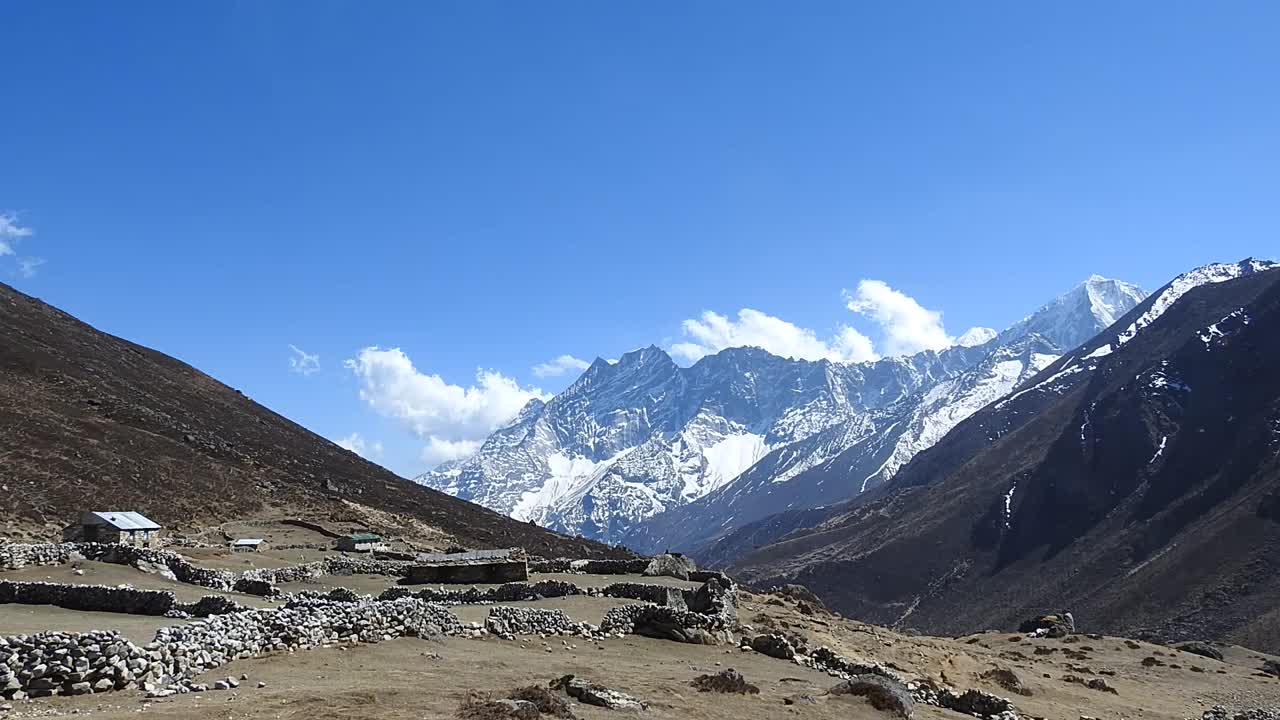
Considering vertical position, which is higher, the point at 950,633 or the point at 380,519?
the point at 380,519

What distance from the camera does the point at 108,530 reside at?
50094 mm

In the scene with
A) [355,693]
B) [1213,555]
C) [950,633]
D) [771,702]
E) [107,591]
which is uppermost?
[107,591]

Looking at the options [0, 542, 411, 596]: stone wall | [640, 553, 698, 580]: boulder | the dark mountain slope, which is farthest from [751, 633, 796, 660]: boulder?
the dark mountain slope

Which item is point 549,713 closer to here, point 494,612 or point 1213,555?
point 494,612

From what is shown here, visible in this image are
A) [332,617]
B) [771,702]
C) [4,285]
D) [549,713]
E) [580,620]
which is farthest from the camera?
[4,285]

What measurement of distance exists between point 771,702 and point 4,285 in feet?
487

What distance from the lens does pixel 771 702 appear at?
21297mm

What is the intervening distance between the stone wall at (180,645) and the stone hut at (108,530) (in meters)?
31.7

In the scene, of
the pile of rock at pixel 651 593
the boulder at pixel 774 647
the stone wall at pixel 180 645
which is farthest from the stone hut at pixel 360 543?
the boulder at pixel 774 647

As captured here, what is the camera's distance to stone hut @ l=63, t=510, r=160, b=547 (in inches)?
1967

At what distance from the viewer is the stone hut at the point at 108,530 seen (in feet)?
164

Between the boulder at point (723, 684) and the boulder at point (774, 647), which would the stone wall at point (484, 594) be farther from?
the boulder at point (723, 684)

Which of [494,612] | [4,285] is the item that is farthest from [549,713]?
[4,285]

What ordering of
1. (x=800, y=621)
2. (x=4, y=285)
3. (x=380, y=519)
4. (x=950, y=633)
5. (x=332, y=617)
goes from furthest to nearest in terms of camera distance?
(x=950, y=633)
(x=4, y=285)
(x=380, y=519)
(x=800, y=621)
(x=332, y=617)
